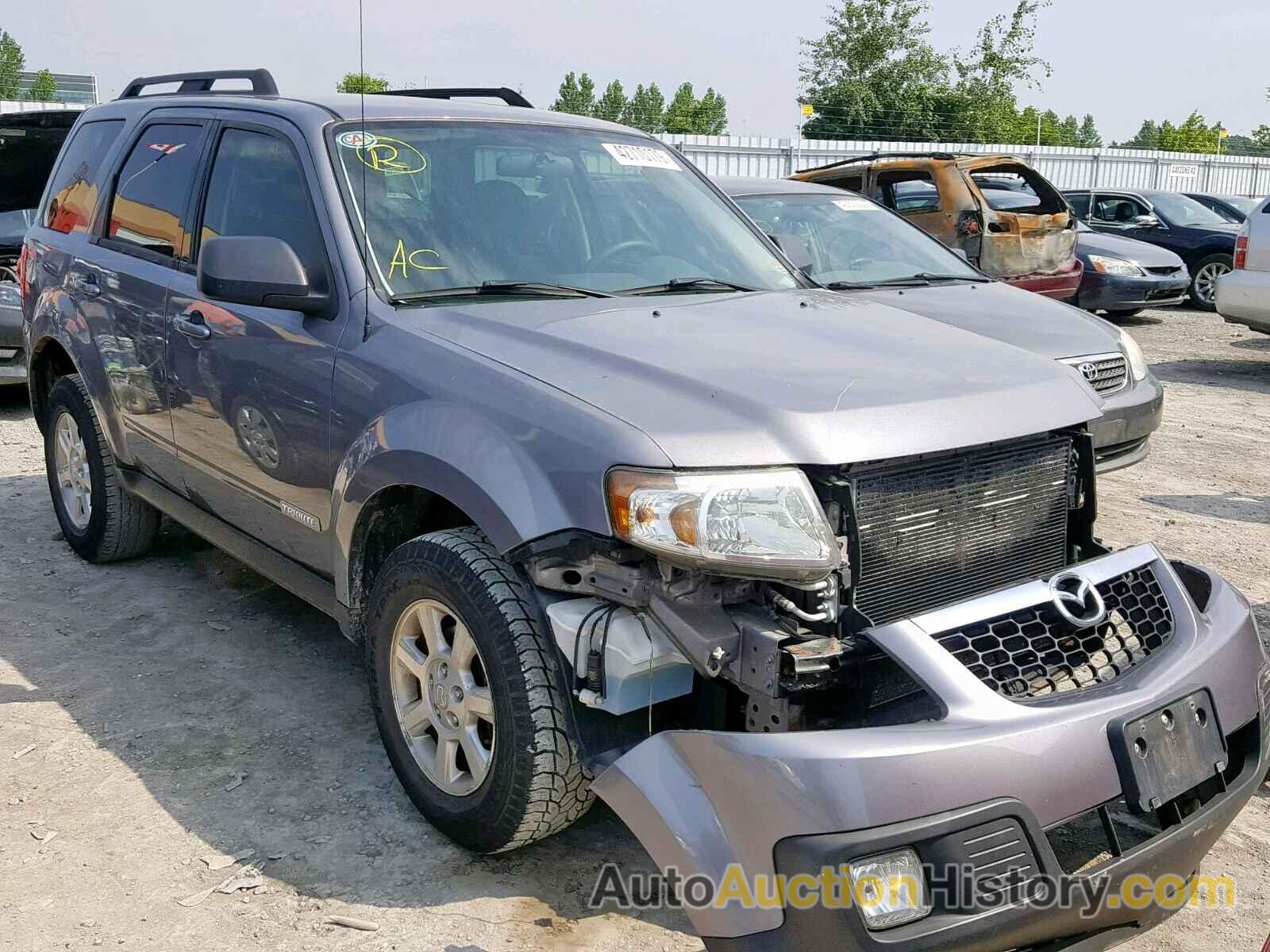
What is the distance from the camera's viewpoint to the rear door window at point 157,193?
13.8ft

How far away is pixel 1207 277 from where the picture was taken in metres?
15.2

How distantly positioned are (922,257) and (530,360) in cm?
493

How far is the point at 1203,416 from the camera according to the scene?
29.2ft

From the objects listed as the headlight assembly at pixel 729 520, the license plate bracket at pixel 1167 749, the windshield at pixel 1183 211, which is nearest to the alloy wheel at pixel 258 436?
the headlight assembly at pixel 729 520

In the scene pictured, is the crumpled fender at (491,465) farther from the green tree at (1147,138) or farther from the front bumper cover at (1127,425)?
the green tree at (1147,138)

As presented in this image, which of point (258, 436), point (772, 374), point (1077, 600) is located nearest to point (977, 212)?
point (258, 436)

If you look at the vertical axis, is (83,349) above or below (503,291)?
below

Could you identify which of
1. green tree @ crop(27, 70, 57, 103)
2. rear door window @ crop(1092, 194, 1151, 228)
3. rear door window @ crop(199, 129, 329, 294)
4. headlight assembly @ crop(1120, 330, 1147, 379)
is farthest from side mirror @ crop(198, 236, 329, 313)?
green tree @ crop(27, 70, 57, 103)

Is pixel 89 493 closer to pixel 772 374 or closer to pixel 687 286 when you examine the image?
pixel 687 286

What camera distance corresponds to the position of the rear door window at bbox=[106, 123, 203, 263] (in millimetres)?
4195

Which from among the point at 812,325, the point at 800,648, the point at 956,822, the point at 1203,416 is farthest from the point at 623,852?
the point at 1203,416

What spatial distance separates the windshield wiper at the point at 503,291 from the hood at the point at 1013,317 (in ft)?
8.47

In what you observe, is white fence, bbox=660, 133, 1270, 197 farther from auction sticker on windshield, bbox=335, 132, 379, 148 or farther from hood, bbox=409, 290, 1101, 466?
hood, bbox=409, 290, 1101, 466

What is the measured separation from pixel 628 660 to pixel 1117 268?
12045 millimetres
